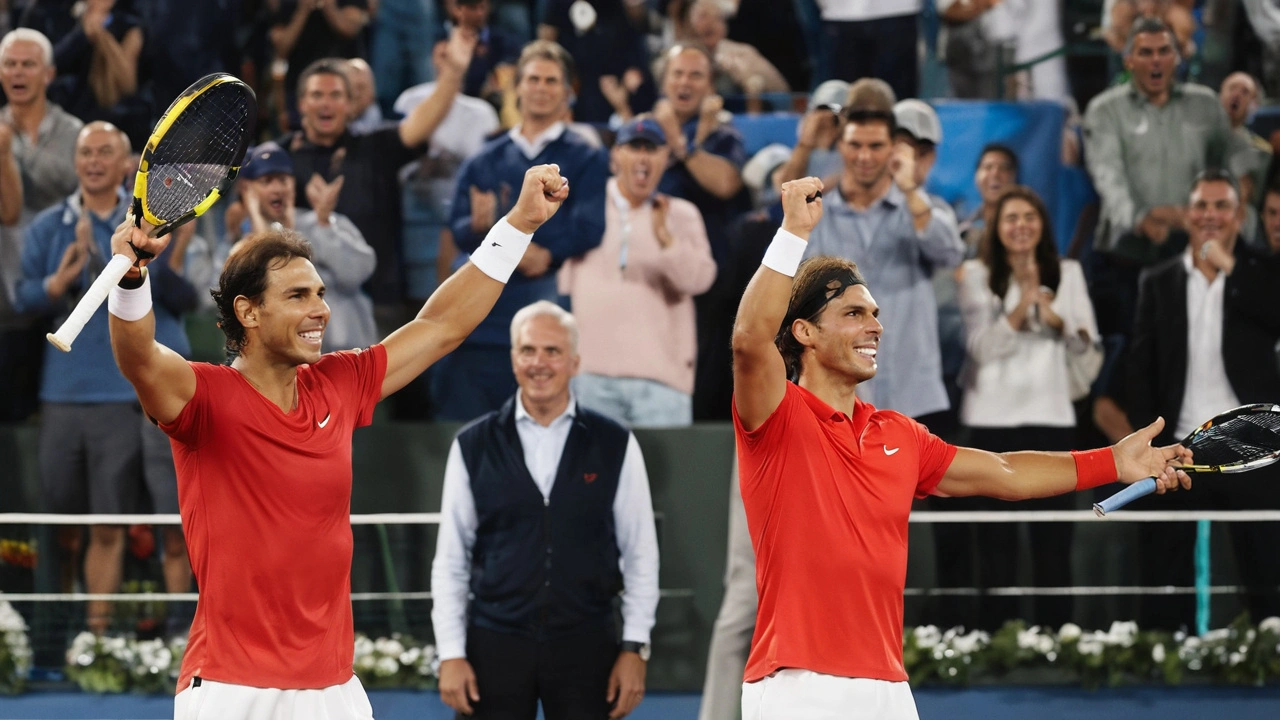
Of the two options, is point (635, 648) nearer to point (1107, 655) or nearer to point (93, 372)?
point (1107, 655)

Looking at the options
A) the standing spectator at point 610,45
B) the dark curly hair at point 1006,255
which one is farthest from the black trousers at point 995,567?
the standing spectator at point 610,45

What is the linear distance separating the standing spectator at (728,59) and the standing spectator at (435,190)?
123 centimetres

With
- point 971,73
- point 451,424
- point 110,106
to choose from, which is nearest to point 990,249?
point 971,73

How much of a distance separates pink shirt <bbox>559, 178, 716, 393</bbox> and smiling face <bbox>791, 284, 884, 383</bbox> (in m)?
3.12

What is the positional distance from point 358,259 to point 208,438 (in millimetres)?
3597

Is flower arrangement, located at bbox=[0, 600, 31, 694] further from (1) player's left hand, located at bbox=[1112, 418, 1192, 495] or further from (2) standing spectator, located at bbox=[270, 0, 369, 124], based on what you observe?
(1) player's left hand, located at bbox=[1112, 418, 1192, 495]

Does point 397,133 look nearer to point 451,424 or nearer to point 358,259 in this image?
point 358,259

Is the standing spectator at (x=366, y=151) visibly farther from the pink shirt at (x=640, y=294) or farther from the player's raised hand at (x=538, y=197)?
the player's raised hand at (x=538, y=197)

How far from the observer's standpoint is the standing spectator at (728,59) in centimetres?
790

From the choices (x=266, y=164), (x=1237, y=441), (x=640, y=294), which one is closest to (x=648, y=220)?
(x=640, y=294)

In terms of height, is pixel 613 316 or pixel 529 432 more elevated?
pixel 613 316

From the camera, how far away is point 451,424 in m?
7.04

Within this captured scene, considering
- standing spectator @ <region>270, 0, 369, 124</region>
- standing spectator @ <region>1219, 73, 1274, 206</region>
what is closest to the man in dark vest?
standing spectator @ <region>270, 0, 369, 124</region>

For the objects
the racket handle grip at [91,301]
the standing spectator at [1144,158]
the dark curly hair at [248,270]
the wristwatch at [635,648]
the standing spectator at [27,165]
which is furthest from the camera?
the standing spectator at [1144,158]
